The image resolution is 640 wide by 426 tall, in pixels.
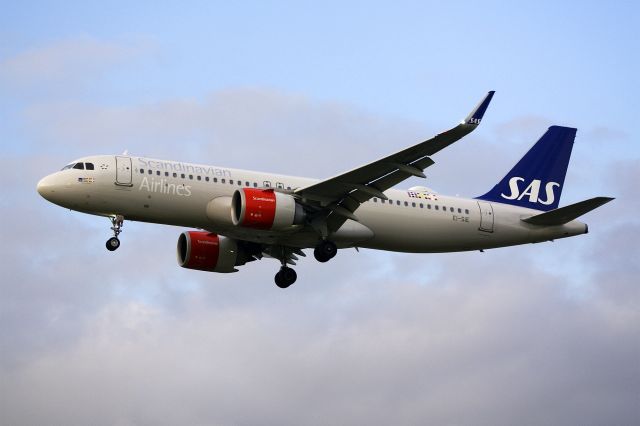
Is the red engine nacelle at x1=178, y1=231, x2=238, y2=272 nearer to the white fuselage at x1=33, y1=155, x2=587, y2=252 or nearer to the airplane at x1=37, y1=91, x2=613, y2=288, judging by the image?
the airplane at x1=37, y1=91, x2=613, y2=288

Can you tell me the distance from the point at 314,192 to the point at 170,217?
591 cm

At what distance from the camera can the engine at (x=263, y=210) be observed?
48438 mm

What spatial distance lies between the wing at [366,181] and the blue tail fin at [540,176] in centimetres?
882

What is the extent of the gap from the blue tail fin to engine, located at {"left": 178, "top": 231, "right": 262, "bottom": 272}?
11.4 m

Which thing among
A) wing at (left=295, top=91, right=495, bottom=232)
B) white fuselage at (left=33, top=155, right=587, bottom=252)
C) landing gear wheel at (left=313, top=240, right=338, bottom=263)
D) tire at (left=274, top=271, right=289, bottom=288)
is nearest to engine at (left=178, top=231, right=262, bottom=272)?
tire at (left=274, top=271, right=289, bottom=288)

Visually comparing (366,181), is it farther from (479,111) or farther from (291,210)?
(479,111)

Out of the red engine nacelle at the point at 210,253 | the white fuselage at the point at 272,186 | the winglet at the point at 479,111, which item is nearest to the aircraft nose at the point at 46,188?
the white fuselage at the point at 272,186

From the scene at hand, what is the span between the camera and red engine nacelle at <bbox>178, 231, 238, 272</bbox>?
55188 millimetres

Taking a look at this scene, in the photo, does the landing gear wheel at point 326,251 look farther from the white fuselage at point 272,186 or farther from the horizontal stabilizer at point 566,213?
the horizontal stabilizer at point 566,213

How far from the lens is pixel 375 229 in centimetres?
5222

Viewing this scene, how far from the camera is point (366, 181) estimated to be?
49219mm

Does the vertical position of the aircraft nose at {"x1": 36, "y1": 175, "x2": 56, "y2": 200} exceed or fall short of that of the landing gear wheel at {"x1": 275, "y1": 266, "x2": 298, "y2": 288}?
it exceeds it

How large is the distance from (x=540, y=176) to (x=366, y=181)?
12578mm

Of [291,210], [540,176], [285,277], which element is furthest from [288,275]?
[540,176]
